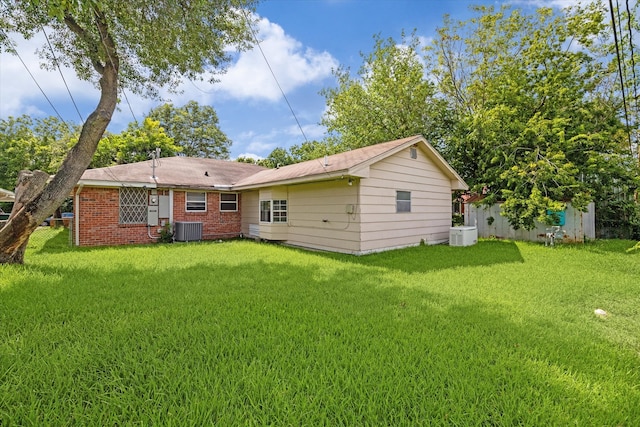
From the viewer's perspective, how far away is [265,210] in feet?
39.8

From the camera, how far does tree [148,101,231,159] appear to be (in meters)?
31.4

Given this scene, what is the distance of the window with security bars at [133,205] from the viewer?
1138 centimetres

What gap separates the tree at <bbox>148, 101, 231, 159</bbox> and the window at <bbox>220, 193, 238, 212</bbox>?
20112 millimetres

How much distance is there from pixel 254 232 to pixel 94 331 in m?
9.73

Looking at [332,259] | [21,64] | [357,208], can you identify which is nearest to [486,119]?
[357,208]

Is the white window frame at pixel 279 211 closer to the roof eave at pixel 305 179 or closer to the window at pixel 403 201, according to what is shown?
the roof eave at pixel 305 179

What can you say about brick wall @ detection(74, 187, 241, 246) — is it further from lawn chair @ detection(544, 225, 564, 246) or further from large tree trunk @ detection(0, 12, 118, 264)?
lawn chair @ detection(544, 225, 564, 246)

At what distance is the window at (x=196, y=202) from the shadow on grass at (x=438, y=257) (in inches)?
272

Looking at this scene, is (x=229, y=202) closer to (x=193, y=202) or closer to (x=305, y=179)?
(x=193, y=202)

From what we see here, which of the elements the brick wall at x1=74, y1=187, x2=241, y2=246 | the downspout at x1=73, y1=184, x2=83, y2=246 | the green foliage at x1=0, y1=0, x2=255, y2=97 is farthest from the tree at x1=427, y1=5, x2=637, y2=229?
the downspout at x1=73, y1=184, x2=83, y2=246

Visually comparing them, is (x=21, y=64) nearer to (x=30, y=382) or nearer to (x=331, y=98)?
(x=30, y=382)

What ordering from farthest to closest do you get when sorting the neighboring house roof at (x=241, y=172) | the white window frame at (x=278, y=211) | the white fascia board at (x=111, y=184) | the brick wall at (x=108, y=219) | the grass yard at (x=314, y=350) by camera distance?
1. the white window frame at (x=278, y=211)
2. the brick wall at (x=108, y=219)
3. the white fascia board at (x=111, y=184)
4. the neighboring house roof at (x=241, y=172)
5. the grass yard at (x=314, y=350)

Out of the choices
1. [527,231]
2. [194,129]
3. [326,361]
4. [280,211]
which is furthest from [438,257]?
[194,129]

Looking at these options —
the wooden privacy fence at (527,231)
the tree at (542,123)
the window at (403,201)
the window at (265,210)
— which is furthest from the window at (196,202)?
the tree at (542,123)
